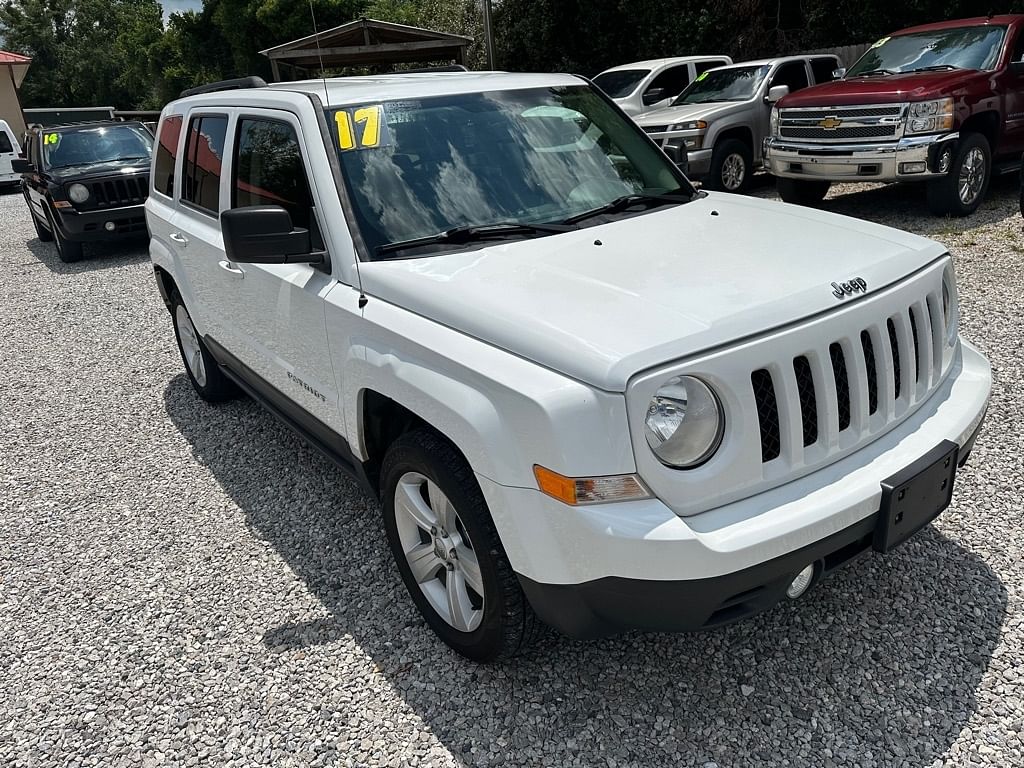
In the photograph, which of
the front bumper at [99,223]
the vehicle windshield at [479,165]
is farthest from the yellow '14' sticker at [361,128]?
the front bumper at [99,223]

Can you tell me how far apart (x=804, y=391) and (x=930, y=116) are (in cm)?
670

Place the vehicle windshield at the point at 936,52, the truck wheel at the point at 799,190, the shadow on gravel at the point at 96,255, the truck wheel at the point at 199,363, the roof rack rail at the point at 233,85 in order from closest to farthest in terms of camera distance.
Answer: the roof rack rail at the point at 233,85 < the truck wheel at the point at 199,363 < the vehicle windshield at the point at 936,52 < the truck wheel at the point at 799,190 < the shadow on gravel at the point at 96,255

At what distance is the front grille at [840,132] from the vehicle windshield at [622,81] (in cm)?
467

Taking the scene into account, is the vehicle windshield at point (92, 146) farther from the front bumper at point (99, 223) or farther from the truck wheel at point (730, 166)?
the truck wheel at point (730, 166)

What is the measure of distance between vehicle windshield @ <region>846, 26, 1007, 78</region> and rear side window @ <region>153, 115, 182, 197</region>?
7.50 m

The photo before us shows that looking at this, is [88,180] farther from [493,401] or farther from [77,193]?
[493,401]

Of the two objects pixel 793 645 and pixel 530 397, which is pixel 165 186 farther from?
pixel 793 645

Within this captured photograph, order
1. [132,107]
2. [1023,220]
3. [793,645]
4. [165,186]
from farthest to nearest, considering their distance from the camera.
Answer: [132,107] → [1023,220] → [165,186] → [793,645]

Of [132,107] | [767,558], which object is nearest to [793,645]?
[767,558]

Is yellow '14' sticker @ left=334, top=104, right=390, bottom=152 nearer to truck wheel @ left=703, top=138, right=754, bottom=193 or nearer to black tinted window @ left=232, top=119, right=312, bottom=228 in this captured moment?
black tinted window @ left=232, top=119, right=312, bottom=228

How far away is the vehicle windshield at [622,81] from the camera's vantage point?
13.2 m

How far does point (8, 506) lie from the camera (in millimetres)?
4418

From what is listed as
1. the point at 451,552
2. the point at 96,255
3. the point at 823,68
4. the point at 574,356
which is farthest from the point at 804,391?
the point at 96,255

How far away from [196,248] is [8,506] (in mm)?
1725
